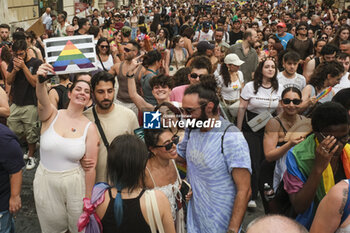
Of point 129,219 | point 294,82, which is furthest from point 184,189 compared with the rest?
point 294,82

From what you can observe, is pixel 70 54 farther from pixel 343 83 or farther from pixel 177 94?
pixel 343 83

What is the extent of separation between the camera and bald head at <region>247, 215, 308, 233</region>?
4.81 ft

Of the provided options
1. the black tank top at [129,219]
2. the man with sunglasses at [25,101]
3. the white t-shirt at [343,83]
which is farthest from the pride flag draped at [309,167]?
the man with sunglasses at [25,101]

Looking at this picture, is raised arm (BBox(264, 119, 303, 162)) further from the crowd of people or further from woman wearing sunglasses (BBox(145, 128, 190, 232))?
woman wearing sunglasses (BBox(145, 128, 190, 232))

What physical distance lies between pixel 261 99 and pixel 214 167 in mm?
2213

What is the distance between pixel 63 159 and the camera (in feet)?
9.54

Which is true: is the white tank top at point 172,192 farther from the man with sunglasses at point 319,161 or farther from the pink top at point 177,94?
the pink top at point 177,94

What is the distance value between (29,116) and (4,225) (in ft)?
8.92

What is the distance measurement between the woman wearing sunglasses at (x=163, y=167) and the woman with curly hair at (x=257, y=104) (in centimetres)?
183

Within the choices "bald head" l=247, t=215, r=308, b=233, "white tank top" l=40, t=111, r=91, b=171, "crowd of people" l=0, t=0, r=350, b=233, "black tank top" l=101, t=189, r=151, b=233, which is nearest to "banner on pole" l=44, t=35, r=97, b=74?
"crowd of people" l=0, t=0, r=350, b=233

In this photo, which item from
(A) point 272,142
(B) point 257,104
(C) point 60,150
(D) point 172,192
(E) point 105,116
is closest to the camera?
(D) point 172,192

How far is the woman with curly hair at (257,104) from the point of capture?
4398 millimetres

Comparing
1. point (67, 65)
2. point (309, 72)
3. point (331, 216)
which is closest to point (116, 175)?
point (331, 216)

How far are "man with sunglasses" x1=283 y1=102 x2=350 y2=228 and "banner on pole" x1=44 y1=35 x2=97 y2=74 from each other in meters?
2.04
